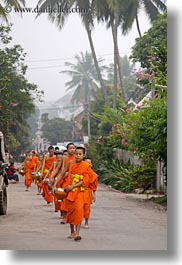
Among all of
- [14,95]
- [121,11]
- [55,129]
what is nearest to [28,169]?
[14,95]

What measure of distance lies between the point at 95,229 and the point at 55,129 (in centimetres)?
155

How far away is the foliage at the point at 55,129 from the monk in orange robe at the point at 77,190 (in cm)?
134

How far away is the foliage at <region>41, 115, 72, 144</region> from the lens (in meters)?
9.90

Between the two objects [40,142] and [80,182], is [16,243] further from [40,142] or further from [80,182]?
[40,142]

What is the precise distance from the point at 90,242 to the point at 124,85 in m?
3.54

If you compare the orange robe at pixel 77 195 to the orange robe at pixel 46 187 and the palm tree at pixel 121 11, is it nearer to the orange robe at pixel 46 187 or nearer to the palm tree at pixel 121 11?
the palm tree at pixel 121 11

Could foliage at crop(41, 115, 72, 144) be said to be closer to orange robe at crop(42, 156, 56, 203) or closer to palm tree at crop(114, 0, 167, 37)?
palm tree at crop(114, 0, 167, 37)

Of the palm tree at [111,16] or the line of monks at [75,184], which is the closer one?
the line of monks at [75,184]

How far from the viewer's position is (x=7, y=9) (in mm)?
8836

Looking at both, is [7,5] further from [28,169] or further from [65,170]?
[28,169]

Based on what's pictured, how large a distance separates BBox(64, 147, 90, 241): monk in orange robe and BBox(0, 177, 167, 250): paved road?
24 cm

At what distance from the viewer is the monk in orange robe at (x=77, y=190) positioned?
27.6 ft

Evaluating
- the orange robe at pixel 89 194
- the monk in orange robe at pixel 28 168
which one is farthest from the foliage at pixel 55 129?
the monk in orange robe at pixel 28 168

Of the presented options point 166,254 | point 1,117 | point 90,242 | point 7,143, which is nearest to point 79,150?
point 90,242
